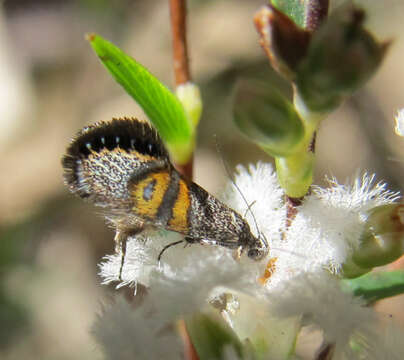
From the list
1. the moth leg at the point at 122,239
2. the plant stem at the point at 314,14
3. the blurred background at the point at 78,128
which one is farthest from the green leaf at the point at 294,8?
the blurred background at the point at 78,128

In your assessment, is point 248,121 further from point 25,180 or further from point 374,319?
point 25,180

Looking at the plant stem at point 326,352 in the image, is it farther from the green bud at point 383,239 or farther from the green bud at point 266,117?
the green bud at point 266,117

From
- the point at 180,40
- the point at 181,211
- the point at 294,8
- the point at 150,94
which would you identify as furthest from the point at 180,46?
the point at 181,211

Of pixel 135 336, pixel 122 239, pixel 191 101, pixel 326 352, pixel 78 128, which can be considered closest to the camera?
pixel 135 336

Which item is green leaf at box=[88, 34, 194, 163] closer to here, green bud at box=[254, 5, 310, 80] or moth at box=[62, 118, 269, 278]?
moth at box=[62, 118, 269, 278]

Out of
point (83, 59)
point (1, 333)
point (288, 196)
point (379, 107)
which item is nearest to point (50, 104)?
point (83, 59)

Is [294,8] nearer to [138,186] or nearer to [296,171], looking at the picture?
[296,171]
